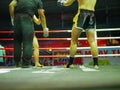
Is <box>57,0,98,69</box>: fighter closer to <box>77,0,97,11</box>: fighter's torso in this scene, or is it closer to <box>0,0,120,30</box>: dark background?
<box>77,0,97,11</box>: fighter's torso

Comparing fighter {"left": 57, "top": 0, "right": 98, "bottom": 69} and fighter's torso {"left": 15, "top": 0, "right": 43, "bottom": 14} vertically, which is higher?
fighter's torso {"left": 15, "top": 0, "right": 43, "bottom": 14}

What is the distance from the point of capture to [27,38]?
443 cm

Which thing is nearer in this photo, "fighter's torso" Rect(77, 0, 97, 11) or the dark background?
"fighter's torso" Rect(77, 0, 97, 11)

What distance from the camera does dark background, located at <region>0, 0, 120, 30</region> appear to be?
1298 centimetres

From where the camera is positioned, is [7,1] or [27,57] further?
[7,1]

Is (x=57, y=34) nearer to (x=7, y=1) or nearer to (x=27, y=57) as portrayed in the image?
(x=7, y=1)

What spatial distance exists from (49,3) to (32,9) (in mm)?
7866

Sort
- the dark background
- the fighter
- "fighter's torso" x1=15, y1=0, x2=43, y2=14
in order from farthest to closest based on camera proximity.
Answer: the dark background < the fighter < "fighter's torso" x1=15, y1=0, x2=43, y2=14

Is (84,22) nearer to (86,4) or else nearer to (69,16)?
(86,4)

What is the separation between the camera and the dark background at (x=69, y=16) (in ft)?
42.6

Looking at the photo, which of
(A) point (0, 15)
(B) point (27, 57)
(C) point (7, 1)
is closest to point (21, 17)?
(B) point (27, 57)

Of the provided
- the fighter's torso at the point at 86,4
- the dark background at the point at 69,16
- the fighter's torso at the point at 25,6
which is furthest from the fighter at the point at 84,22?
the dark background at the point at 69,16

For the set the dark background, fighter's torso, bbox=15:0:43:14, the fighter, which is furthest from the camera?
the dark background

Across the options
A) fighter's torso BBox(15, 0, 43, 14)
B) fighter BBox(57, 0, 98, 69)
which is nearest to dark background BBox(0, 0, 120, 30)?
fighter BBox(57, 0, 98, 69)
